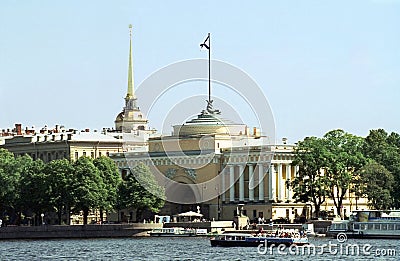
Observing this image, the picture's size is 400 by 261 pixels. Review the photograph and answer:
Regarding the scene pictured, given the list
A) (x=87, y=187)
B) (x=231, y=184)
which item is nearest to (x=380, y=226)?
(x=87, y=187)

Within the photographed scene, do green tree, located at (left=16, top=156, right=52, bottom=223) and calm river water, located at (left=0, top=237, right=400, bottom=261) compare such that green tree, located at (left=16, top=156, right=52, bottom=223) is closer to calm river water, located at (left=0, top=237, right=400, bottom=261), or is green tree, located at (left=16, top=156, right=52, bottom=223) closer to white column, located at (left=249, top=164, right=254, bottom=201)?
calm river water, located at (left=0, top=237, right=400, bottom=261)

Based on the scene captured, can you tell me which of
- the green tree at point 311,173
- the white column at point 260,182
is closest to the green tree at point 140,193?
the white column at point 260,182

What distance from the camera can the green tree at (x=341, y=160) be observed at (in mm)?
113000

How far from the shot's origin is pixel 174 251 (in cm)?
8538

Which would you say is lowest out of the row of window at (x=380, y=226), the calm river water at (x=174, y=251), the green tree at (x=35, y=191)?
the calm river water at (x=174, y=251)

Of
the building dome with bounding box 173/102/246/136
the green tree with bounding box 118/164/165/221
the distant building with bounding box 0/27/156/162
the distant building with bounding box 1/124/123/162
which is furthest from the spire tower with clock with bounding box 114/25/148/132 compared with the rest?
the green tree with bounding box 118/164/165/221

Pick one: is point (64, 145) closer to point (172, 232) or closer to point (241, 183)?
point (241, 183)

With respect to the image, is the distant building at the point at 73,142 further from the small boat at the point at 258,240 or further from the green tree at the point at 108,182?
the small boat at the point at 258,240

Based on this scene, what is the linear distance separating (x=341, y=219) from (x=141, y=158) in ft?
84.6

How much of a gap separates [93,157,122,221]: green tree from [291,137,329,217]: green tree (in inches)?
563

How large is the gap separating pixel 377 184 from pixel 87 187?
22469 millimetres

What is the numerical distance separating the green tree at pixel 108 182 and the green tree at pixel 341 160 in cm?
1705

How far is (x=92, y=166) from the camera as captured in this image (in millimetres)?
114000

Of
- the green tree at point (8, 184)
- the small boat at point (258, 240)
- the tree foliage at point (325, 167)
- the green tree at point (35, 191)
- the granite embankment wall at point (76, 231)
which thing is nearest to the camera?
the small boat at point (258, 240)
